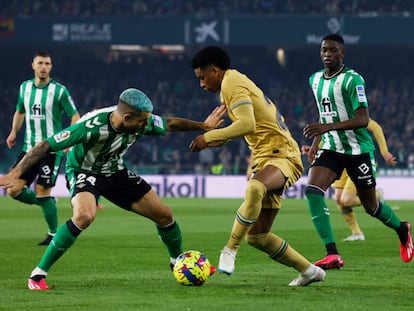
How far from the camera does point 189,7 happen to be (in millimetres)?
40219

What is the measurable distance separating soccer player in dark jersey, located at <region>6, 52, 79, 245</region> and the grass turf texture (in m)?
0.58

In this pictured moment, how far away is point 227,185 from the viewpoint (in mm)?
30297

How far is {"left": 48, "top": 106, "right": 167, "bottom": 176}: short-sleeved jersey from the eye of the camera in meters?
7.61

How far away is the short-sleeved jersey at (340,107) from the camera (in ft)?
32.8

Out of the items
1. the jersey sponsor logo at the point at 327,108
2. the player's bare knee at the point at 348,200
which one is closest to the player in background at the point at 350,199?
the player's bare knee at the point at 348,200

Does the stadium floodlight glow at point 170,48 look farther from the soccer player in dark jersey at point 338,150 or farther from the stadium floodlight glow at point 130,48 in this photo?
the soccer player in dark jersey at point 338,150

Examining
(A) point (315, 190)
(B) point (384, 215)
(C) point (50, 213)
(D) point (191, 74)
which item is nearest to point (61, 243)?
(A) point (315, 190)

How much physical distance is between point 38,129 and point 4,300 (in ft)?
20.9

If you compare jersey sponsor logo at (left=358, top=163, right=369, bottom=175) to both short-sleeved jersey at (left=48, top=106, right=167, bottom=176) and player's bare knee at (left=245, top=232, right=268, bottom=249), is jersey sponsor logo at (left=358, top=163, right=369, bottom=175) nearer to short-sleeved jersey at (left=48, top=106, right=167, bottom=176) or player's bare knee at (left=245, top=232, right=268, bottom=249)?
player's bare knee at (left=245, top=232, right=268, bottom=249)

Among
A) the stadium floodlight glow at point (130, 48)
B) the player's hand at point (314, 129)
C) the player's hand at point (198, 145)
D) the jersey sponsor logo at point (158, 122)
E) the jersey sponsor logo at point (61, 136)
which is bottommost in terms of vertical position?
the stadium floodlight glow at point (130, 48)

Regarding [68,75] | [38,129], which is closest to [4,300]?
[38,129]

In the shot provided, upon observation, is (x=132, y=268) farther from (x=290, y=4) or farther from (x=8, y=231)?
(x=290, y=4)

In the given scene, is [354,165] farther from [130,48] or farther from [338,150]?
[130,48]

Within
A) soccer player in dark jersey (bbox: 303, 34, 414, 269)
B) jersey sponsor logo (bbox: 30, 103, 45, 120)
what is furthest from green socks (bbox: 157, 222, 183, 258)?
jersey sponsor logo (bbox: 30, 103, 45, 120)
